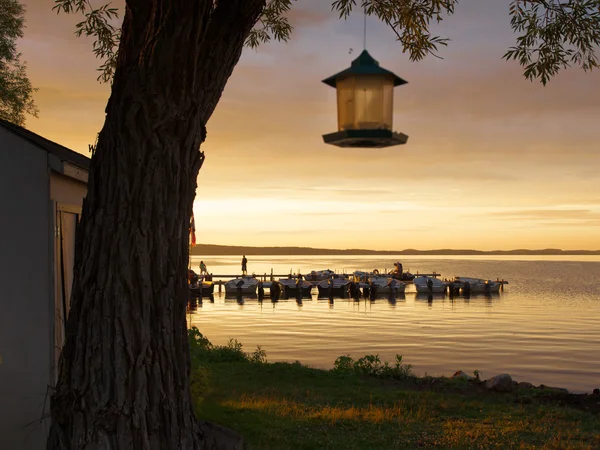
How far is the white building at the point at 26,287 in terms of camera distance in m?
7.80

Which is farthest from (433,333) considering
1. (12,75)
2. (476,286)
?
(476,286)

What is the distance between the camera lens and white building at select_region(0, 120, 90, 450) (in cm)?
780

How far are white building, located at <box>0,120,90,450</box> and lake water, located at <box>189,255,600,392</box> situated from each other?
18824 millimetres

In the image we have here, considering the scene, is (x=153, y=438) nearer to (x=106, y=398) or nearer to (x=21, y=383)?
(x=106, y=398)

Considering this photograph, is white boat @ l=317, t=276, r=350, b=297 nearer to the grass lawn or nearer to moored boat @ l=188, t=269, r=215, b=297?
moored boat @ l=188, t=269, r=215, b=297

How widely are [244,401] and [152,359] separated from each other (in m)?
8.25

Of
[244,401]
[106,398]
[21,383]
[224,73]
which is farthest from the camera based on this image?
[244,401]

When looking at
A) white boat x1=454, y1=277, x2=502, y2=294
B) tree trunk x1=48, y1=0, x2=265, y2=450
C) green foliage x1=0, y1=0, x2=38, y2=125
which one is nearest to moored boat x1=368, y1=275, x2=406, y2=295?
white boat x1=454, y1=277, x2=502, y2=294

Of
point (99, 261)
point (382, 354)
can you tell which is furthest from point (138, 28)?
point (382, 354)

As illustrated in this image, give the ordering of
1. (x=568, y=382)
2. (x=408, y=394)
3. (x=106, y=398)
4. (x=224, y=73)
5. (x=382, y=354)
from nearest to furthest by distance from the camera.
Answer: (x=106, y=398)
(x=224, y=73)
(x=408, y=394)
(x=568, y=382)
(x=382, y=354)

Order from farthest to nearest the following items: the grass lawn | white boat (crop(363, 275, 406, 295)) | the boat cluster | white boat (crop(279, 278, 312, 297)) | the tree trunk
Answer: white boat (crop(363, 275, 406, 295)) → white boat (crop(279, 278, 312, 297)) → the boat cluster → the grass lawn → the tree trunk

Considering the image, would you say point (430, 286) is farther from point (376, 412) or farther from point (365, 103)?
point (365, 103)

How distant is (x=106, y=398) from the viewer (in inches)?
211

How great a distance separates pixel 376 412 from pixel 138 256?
817 cm
